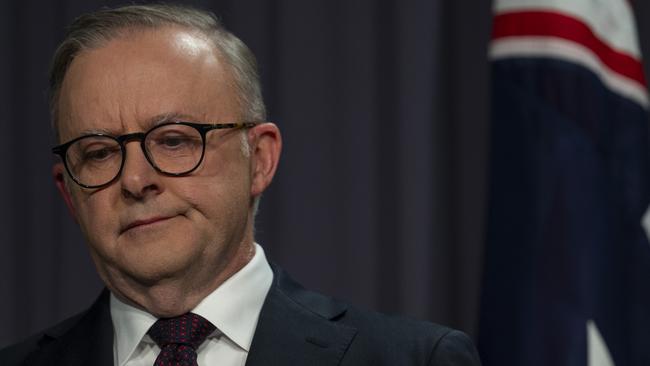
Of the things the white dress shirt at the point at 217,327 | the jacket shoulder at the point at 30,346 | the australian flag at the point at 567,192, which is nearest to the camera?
the white dress shirt at the point at 217,327

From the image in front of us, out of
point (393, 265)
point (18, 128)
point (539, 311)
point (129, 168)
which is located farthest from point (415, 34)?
point (129, 168)

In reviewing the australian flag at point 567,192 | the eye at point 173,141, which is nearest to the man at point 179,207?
the eye at point 173,141

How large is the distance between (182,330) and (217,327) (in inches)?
2.3

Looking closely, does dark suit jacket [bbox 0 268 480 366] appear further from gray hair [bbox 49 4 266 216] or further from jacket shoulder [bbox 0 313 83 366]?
gray hair [bbox 49 4 266 216]

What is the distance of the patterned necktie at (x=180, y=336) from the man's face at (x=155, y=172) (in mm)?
54

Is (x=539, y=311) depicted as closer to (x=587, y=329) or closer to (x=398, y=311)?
(x=587, y=329)

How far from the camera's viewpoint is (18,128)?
9.98 ft

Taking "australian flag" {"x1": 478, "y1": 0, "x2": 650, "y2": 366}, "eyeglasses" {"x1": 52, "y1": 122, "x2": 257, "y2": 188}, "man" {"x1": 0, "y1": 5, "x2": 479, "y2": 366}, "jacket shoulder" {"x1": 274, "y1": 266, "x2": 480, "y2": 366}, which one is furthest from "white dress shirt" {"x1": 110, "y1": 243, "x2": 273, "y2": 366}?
"australian flag" {"x1": 478, "y1": 0, "x2": 650, "y2": 366}

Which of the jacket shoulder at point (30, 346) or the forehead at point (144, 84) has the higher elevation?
the forehead at point (144, 84)

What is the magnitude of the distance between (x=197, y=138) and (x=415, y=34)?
51.3 inches

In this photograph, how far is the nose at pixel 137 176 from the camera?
1.57m

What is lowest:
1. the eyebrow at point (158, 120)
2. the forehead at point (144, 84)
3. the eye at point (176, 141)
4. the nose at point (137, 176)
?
the nose at point (137, 176)

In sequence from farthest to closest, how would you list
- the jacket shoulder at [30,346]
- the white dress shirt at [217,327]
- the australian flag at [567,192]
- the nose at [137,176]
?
the australian flag at [567,192] < the jacket shoulder at [30,346] < the white dress shirt at [217,327] < the nose at [137,176]

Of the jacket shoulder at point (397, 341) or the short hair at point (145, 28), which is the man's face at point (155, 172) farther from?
the jacket shoulder at point (397, 341)
